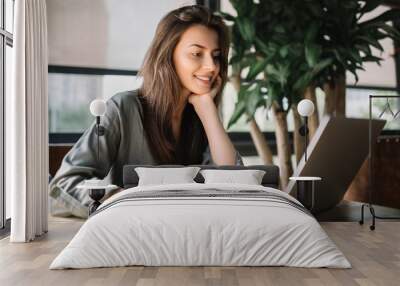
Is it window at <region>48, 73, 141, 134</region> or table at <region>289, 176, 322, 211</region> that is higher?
window at <region>48, 73, 141, 134</region>

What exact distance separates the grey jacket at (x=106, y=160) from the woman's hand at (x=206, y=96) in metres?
0.47

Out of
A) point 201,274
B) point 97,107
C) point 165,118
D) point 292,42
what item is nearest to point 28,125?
point 97,107

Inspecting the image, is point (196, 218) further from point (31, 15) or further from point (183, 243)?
point (31, 15)

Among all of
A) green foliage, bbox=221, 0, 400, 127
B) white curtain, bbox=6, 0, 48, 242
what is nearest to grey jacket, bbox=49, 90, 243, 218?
white curtain, bbox=6, 0, 48, 242

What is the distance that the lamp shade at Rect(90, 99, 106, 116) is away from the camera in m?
5.52

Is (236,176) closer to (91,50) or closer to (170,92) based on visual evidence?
(170,92)

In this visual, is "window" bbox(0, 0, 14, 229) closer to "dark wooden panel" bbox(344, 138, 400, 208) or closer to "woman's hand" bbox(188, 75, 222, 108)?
"woman's hand" bbox(188, 75, 222, 108)

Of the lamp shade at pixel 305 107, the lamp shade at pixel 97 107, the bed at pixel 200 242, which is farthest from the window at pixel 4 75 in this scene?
the lamp shade at pixel 305 107

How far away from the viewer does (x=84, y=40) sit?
5.94 meters

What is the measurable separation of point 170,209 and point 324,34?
3093 millimetres

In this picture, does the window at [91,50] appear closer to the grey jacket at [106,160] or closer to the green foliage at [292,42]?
the grey jacket at [106,160]

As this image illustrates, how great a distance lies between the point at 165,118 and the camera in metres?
5.78

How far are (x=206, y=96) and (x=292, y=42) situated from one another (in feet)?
3.24

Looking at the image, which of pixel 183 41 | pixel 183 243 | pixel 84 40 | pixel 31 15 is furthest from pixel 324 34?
pixel 183 243
